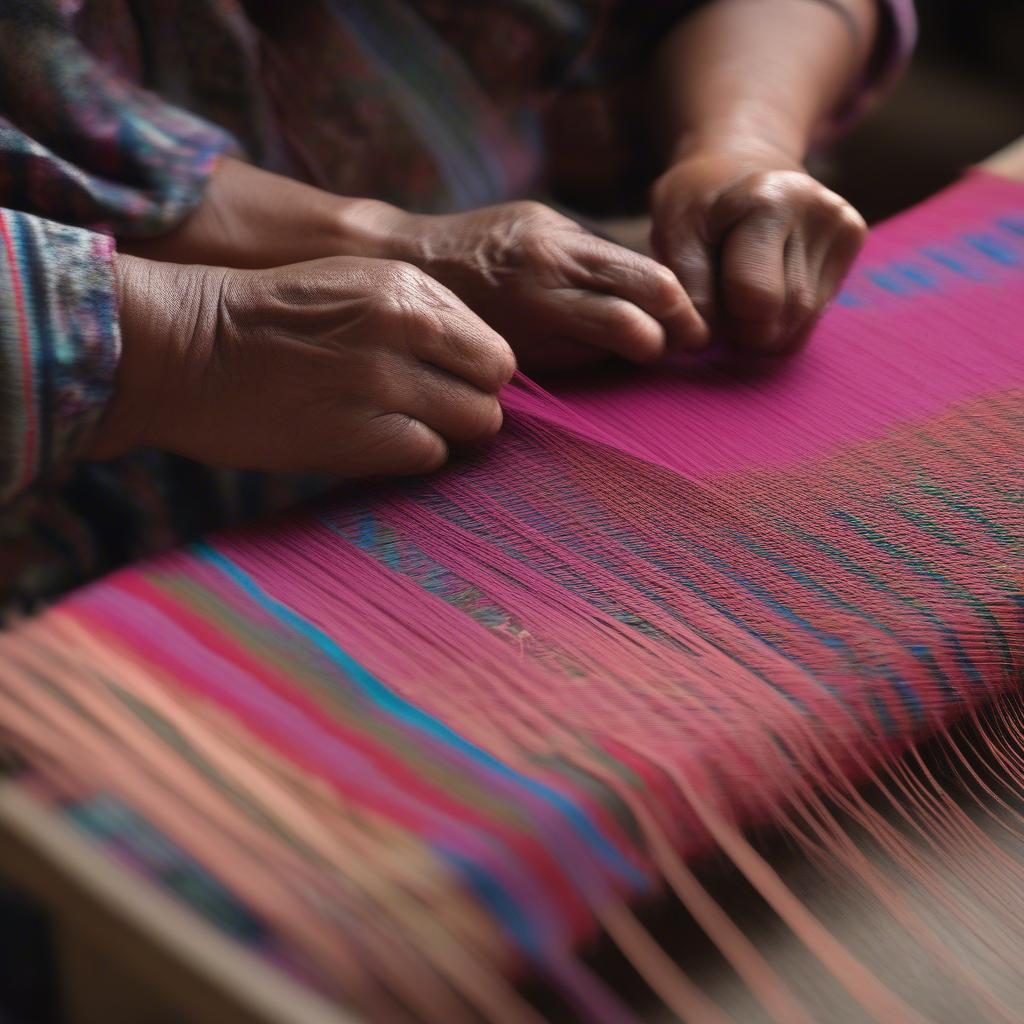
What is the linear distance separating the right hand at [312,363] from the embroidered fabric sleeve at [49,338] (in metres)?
0.02

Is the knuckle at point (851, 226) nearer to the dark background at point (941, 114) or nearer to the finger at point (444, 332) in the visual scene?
the finger at point (444, 332)

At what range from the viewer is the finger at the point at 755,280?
2.51 ft

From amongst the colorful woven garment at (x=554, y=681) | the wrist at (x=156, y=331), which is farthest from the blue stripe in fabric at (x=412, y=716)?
the wrist at (x=156, y=331)

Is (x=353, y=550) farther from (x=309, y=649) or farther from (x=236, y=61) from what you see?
(x=236, y=61)

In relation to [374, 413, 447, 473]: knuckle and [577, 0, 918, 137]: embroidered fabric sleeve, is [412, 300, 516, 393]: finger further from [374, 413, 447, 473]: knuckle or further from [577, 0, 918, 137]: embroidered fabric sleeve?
[577, 0, 918, 137]: embroidered fabric sleeve

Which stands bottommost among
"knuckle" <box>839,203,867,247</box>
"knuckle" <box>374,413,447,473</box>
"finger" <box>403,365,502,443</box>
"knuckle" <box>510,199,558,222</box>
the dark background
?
the dark background

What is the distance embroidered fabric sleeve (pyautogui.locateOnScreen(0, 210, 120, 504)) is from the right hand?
0.02 meters

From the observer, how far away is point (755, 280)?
761mm

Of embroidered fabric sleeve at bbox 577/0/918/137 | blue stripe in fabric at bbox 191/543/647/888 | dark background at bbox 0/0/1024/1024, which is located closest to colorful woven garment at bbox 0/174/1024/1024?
blue stripe in fabric at bbox 191/543/647/888

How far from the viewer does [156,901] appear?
1.22 feet

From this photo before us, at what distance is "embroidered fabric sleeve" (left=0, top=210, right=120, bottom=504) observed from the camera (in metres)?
0.59

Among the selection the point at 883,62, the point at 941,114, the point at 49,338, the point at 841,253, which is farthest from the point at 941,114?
the point at 49,338

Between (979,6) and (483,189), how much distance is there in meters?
1.21

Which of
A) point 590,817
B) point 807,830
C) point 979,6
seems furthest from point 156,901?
point 979,6
